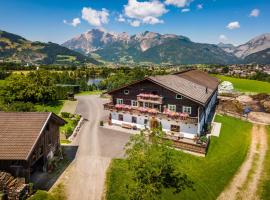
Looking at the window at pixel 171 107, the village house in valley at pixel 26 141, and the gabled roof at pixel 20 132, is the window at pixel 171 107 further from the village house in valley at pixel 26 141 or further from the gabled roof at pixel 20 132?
the gabled roof at pixel 20 132

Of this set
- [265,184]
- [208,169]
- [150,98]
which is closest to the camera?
[265,184]

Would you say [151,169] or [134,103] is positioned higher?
[134,103]

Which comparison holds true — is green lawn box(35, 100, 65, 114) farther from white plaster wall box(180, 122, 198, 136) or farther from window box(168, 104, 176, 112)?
white plaster wall box(180, 122, 198, 136)

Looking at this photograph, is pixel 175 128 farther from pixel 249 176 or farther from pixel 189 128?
pixel 249 176

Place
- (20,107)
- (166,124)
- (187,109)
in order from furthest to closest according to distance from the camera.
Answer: (20,107) → (166,124) → (187,109)

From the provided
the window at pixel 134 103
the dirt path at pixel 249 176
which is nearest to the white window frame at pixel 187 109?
the window at pixel 134 103

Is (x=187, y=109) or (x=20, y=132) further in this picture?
(x=187, y=109)

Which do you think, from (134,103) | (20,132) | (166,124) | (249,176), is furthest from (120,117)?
(249,176)
